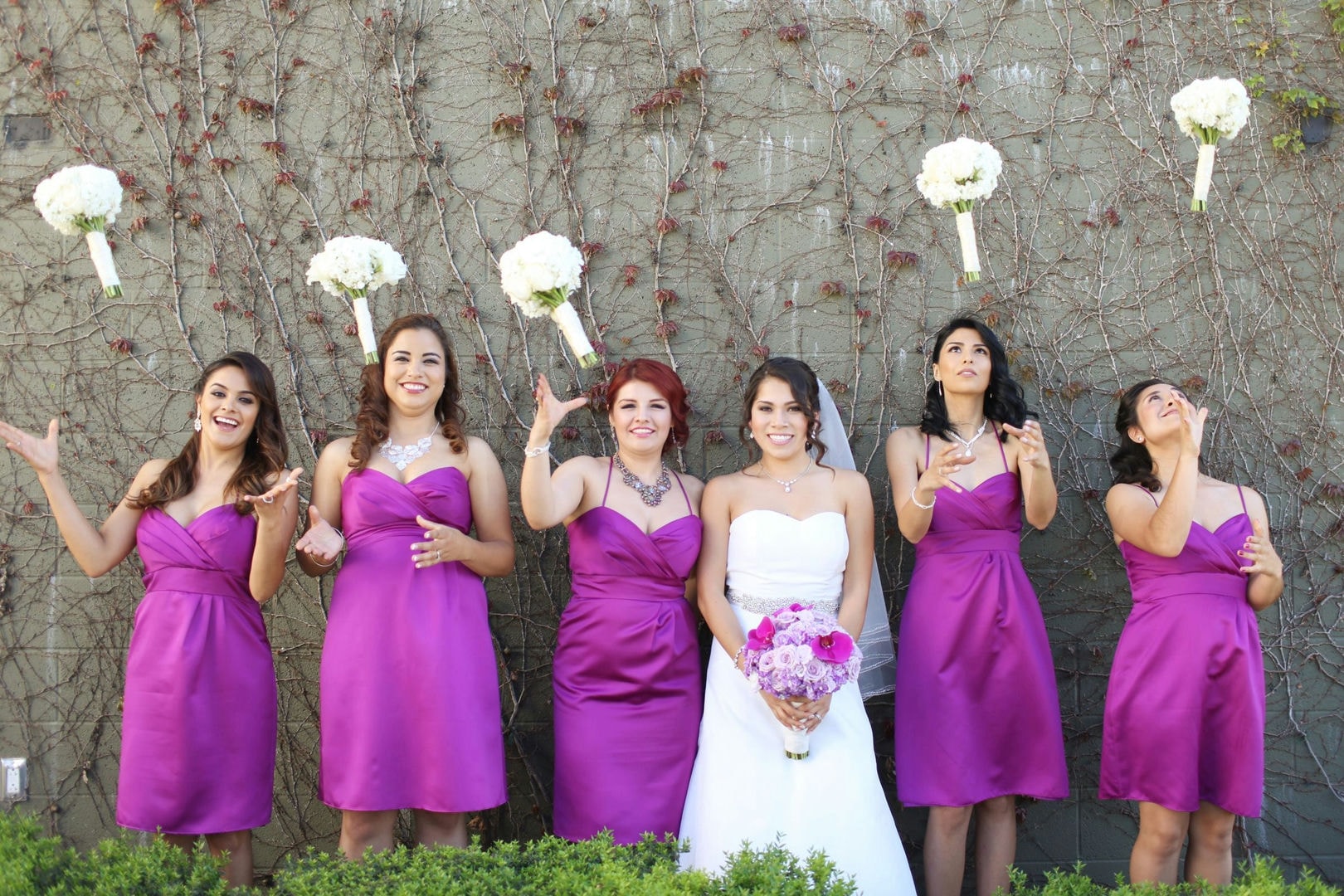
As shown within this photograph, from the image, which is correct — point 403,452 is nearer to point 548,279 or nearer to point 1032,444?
point 548,279

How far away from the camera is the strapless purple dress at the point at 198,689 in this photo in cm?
366

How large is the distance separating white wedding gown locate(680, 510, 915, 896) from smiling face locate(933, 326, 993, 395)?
2.52 feet

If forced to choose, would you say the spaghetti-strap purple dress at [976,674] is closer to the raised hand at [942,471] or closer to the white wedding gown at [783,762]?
the raised hand at [942,471]

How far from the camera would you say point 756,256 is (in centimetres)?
495

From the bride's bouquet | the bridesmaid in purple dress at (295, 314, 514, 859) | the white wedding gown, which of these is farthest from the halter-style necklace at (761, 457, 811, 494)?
the bridesmaid in purple dress at (295, 314, 514, 859)

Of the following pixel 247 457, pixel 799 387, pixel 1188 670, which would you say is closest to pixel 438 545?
pixel 247 457

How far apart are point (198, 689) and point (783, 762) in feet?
6.76

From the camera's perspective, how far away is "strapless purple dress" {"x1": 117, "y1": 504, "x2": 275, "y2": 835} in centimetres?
366

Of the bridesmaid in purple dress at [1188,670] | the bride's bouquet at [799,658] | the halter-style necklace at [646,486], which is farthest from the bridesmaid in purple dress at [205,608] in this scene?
the bridesmaid in purple dress at [1188,670]

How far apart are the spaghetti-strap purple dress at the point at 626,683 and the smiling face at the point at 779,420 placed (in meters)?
0.42

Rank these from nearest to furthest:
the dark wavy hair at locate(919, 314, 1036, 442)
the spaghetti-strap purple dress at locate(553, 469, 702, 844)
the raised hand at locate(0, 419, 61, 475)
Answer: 1. the raised hand at locate(0, 419, 61, 475)
2. the spaghetti-strap purple dress at locate(553, 469, 702, 844)
3. the dark wavy hair at locate(919, 314, 1036, 442)

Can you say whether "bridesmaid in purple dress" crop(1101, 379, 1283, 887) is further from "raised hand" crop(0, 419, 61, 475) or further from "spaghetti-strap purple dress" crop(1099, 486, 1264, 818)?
"raised hand" crop(0, 419, 61, 475)

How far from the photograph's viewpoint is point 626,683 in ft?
12.6

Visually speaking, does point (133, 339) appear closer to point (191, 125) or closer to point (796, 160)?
point (191, 125)
